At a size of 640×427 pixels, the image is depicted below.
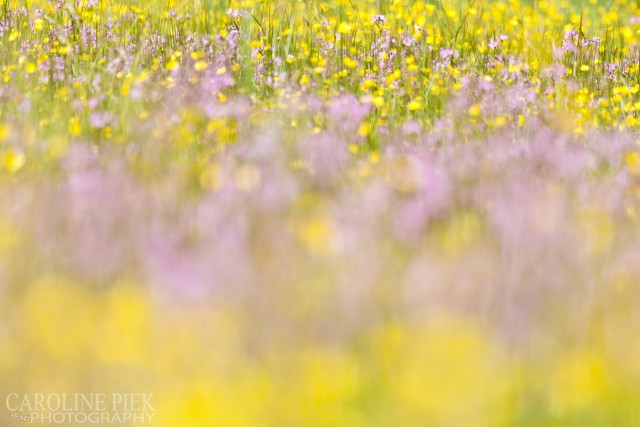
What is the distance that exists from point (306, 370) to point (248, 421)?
172 mm

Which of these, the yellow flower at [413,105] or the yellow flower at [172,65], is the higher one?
the yellow flower at [172,65]

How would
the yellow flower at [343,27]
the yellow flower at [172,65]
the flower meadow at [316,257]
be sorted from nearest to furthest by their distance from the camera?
the flower meadow at [316,257], the yellow flower at [172,65], the yellow flower at [343,27]

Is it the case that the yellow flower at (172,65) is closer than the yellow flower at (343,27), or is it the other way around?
the yellow flower at (172,65)

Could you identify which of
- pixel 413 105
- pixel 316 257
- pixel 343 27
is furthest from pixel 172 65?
pixel 316 257

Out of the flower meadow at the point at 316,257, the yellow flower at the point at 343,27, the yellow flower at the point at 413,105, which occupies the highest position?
the yellow flower at the point at 343,27

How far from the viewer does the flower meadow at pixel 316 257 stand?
161 centimetres

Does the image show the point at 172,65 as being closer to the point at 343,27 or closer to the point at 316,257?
the point at 343,27

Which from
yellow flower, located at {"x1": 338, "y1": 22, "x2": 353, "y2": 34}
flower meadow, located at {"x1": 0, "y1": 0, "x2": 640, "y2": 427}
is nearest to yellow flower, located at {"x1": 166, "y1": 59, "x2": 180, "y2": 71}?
flower meadow, located at {"x1": 0, "y1": 0, "x2": 640, "y2": 427}

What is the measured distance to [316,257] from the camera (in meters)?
2.03

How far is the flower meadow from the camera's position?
1613 millimetres

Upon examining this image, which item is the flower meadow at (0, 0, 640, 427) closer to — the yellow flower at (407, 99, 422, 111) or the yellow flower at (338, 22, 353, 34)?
the yellow flower at (407, 99, 422, 111)

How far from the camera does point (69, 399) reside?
159 cm

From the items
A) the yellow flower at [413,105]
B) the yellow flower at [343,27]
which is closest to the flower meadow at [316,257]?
the yellow flower at [413,105]

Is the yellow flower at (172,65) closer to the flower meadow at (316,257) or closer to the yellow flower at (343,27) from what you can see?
the flower meadow at (316,257)
